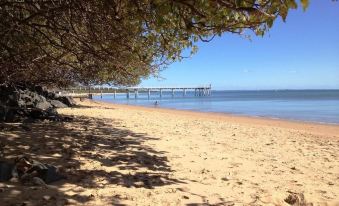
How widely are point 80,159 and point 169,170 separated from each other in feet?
5.16

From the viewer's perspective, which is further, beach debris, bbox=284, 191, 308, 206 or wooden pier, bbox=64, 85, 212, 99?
wooden pier, bbox=64, 85, 212, 99

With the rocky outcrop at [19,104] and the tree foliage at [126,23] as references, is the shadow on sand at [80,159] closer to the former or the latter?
the rocky outcrop at [19,104]

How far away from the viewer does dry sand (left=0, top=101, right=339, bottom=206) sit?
5.75 meters

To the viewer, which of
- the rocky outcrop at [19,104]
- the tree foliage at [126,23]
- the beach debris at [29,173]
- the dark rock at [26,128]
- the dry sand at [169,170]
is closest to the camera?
the tree foliage at [126,23]

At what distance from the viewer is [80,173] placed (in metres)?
6.71

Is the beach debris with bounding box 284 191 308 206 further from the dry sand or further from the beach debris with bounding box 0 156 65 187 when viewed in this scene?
the beach debris with bounding box 0 156 65 187

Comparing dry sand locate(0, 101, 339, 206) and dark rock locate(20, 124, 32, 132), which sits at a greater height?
dark rock locate(20, 124, 32, 132)

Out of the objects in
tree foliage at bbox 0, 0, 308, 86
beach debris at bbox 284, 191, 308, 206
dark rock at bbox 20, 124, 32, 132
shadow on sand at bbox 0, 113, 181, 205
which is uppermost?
tree foliage at bbox 0, 0, 308, 86


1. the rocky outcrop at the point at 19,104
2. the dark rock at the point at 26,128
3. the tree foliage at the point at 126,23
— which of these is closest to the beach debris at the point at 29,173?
the tree foliage at the point at 126,23

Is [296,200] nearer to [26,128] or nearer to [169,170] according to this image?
[169,170]

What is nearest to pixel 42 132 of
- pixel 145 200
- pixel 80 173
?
pixel 80 173

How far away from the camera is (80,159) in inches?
303

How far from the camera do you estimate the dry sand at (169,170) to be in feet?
18.9

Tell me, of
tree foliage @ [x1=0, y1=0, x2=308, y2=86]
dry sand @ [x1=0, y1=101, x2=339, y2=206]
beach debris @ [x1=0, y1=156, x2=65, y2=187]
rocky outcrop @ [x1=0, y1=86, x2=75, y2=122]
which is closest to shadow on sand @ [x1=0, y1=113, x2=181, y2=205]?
dry sand @ [x1=0, y1=101, x2=339, y2=206]
